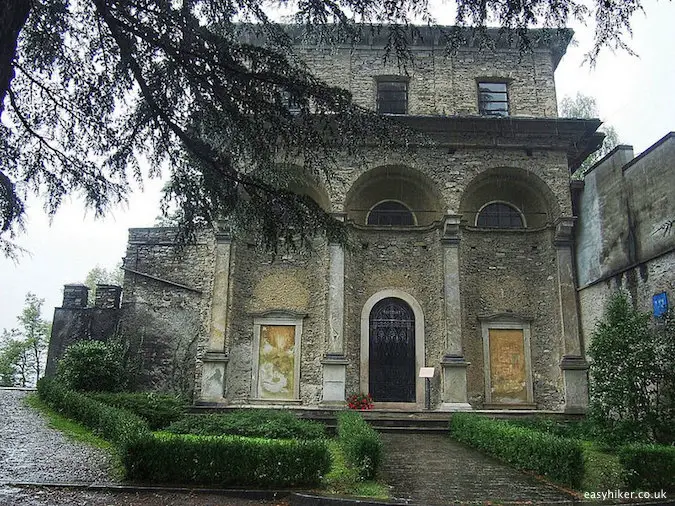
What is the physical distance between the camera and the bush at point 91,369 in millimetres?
15242

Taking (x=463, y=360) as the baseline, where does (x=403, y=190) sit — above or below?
above

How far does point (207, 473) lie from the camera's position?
24.2ft

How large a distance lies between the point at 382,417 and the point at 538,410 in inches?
199

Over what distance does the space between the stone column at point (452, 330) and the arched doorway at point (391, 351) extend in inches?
51.7

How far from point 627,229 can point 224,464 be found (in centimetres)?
1219

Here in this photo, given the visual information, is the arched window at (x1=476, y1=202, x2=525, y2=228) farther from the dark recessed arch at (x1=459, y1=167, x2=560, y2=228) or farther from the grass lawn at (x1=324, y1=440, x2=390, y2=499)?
the grass lawn at (x1=324, y1=440, x2=390, y2=499)

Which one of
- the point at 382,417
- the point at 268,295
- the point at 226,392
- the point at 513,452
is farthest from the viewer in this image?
the point at 268,295

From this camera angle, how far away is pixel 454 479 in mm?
8148

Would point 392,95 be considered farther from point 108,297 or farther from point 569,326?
point 108,297

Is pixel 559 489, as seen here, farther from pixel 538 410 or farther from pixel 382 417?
pixel 538 410

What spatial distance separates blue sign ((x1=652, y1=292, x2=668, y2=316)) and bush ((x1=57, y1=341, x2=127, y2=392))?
14.0 meters

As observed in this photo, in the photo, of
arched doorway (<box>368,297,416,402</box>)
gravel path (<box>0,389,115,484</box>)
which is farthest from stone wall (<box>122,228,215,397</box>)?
arched doorway (<box>368,297,416,402</box>)

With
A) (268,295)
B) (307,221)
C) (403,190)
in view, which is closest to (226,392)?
(268,295)

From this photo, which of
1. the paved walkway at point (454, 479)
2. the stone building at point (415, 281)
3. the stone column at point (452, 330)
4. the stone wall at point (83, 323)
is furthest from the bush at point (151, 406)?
the stone column at point (452, 330)
